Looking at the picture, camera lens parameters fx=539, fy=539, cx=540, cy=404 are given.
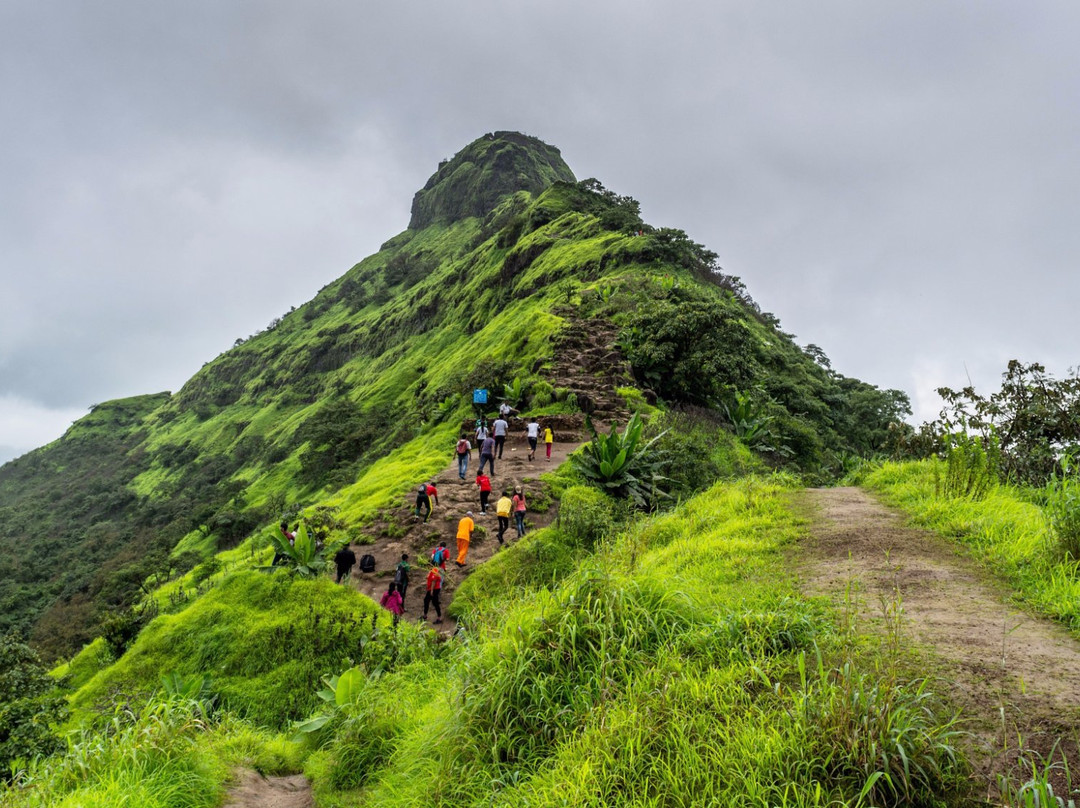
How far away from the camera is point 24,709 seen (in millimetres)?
7707

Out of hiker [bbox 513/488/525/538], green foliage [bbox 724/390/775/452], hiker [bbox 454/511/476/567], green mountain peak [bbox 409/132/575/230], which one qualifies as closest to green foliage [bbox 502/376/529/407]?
green foliage [bbox 724/390/775/452]

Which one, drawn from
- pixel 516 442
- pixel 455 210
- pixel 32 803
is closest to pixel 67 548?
pixel 516 442

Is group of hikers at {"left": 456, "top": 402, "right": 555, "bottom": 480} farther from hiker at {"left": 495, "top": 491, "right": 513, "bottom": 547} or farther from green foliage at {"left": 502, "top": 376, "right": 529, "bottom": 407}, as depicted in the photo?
hiker at {"left": 495, "top": 491, "right": 513, "bottom": 547}

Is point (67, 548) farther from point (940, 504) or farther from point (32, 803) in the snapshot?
point (940, 504)

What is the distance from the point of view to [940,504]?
615 cm

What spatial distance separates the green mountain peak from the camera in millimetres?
106375

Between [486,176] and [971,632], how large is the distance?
377 ft

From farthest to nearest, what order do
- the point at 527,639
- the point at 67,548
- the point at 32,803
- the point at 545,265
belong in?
the point at 67,548 → the point at 545,265 → the point at 527,639 → the point at 32,803

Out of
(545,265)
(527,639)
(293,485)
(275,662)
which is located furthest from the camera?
(545,265)

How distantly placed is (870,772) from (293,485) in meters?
40.3

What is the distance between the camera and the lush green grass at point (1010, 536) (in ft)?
12.5

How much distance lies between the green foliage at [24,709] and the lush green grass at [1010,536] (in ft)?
33.7

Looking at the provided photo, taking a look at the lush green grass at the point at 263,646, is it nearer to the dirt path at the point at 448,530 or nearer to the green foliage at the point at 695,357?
the dirt path at the point at 448,530

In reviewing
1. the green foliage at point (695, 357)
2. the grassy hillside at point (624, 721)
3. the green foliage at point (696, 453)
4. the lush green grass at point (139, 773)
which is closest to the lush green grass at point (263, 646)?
the grassy hillside at point (624, 721)
